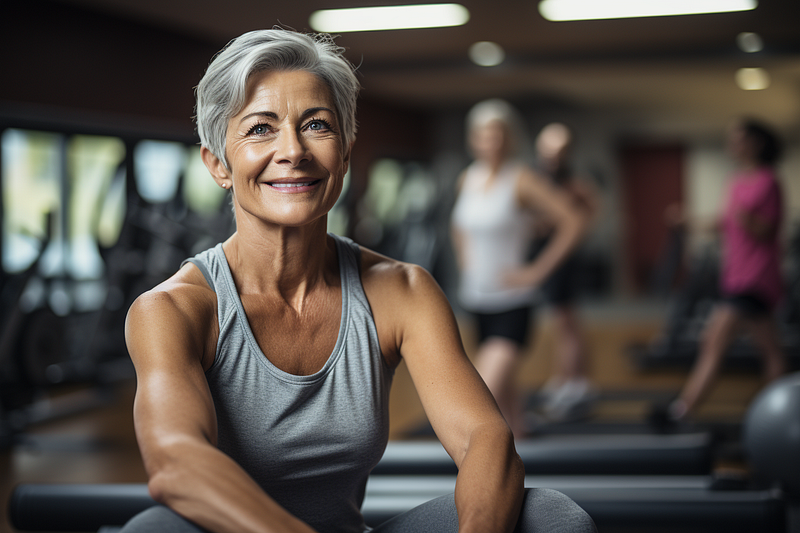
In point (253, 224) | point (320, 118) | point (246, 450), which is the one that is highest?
point (320, 118)

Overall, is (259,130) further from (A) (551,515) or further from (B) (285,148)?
(A) (551,515)

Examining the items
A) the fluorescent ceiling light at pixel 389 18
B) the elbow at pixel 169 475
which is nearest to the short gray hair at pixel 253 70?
the elbow at pixel 169 475

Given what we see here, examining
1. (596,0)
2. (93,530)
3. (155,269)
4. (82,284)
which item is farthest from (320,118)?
(82,284)

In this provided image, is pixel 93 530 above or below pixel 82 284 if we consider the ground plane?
below

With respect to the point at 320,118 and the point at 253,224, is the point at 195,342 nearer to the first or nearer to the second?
the point at 253,224

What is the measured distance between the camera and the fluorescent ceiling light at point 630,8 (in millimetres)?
4641

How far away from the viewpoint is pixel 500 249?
2664mm

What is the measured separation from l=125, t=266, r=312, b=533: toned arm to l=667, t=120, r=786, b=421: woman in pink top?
2.72 m

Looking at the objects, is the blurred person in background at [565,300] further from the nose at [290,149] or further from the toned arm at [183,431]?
the toned arm at [183,431]

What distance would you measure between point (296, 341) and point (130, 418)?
3150mm

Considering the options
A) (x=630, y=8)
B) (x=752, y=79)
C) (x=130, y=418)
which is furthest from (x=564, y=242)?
(x=752, y=79)

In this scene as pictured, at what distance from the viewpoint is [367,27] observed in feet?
16.9

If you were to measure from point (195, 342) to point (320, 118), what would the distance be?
1.11 ft

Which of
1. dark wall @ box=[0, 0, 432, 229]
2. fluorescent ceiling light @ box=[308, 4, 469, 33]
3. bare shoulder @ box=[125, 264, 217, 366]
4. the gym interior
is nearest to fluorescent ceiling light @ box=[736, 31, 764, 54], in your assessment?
the gym interior
